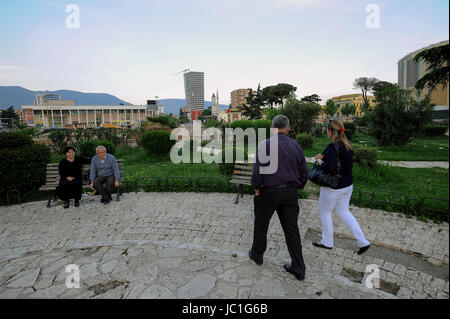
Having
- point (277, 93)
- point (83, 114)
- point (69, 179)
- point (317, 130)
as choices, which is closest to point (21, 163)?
point (69, 179)

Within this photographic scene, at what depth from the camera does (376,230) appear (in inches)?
174

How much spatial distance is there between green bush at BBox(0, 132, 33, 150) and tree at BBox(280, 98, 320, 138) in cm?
1784

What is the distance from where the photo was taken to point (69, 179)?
5859 mm

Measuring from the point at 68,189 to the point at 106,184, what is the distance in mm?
799

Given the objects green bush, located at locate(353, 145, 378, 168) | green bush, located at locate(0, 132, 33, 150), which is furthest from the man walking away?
green bush, located at locate(0, 132, 33, 150)

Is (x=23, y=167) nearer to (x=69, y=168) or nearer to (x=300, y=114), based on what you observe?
(x=69, y=168)

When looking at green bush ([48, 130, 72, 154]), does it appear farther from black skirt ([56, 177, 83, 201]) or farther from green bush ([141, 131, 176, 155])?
black skirt ([56, 177, 83, 201])

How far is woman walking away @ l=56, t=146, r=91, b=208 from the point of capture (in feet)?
19.3

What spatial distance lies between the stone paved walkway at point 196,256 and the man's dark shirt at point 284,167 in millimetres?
1186

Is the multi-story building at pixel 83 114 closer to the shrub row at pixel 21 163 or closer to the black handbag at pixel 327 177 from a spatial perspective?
the shrub row at pixel 21 163

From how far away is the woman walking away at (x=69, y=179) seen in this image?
587 centimetres

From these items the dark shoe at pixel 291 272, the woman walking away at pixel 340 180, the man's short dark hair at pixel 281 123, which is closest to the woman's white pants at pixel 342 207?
the woman walking away at pixel 340 180

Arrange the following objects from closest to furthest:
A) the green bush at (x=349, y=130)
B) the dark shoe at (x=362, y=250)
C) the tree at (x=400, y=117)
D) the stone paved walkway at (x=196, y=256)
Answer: the stone paved walkway at (x=196, y=256) → the dark shoe at (x=362, y=250) → the tree at (x=400, y=117) → the green bush at (x=349, y=130)
